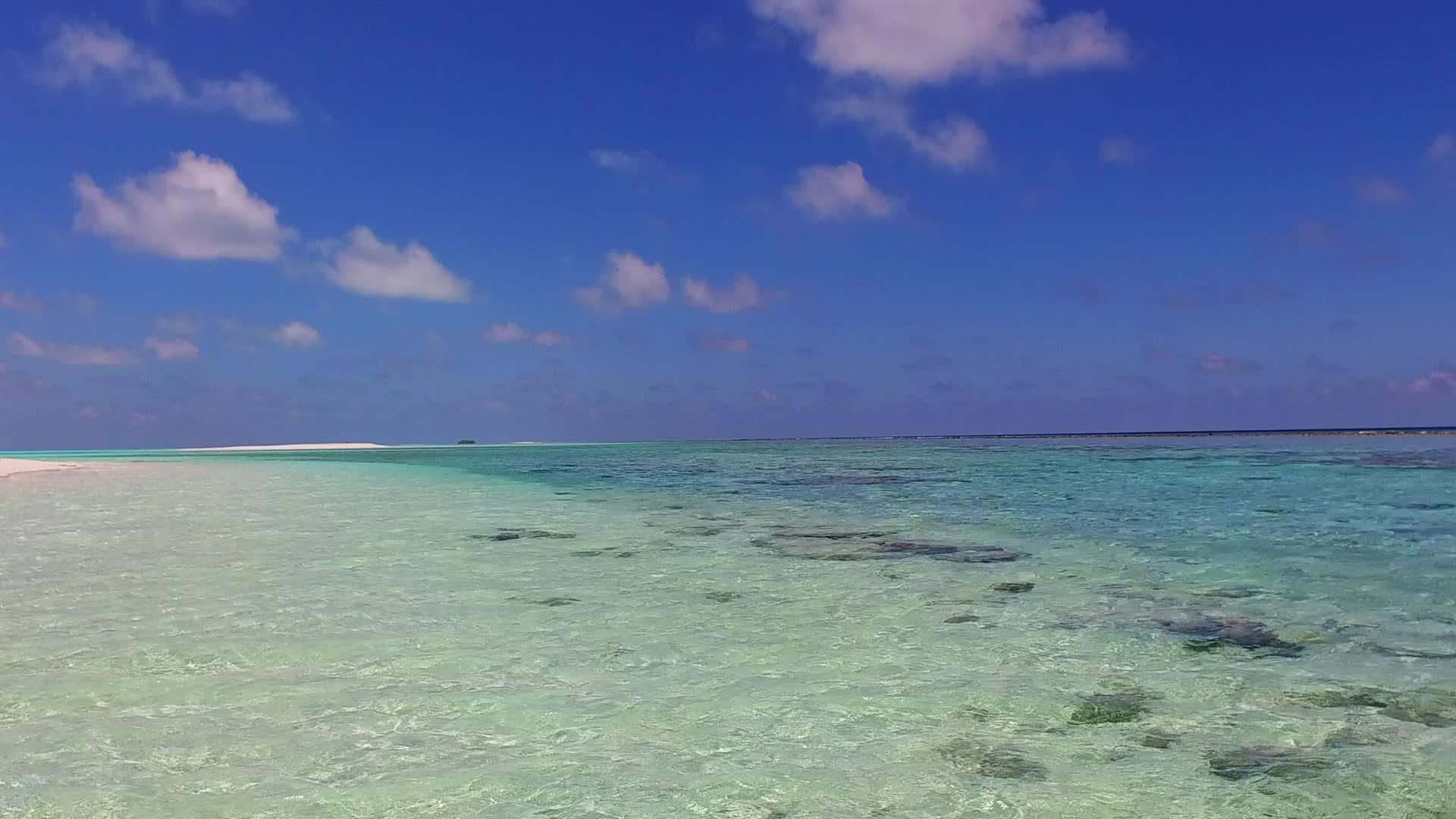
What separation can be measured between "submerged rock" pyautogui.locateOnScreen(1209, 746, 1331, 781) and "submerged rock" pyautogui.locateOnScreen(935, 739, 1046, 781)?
807 millimetres

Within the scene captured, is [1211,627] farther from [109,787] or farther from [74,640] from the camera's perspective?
[74,640]

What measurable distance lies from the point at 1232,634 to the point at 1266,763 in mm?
2782

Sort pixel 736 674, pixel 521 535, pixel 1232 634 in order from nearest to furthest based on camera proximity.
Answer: pixel 736 674
pixel 1232 634
pixel 521 535

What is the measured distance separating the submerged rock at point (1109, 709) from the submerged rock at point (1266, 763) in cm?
58

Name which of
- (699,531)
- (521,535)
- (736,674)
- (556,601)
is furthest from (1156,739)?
(521,535)

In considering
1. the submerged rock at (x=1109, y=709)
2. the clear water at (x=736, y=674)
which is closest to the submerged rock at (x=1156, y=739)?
the clear water at (x=736, y=674)

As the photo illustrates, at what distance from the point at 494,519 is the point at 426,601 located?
25.9 ft

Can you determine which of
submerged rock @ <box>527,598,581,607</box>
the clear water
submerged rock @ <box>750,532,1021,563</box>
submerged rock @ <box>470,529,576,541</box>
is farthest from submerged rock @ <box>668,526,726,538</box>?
submerged rock @ <box>527,598,581,607</box>

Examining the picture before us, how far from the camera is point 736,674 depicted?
18.4 ft

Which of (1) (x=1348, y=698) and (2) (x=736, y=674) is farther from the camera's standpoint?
(2) (x=736, y=674)

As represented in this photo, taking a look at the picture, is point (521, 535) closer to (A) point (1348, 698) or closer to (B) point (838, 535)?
(B) point (838, 535)

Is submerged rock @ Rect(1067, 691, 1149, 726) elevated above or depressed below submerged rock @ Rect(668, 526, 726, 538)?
below

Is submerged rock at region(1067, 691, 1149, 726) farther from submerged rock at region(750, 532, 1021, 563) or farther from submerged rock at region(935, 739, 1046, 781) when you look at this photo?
submerged rock at region(750, 532, 1021, 563)

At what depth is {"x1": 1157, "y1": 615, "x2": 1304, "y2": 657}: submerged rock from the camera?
19.8 ft
